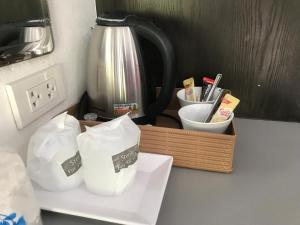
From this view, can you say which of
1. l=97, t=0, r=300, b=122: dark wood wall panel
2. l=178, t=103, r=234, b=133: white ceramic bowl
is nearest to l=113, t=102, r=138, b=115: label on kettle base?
l=178, t=103, r=234, b=133: white ceramic bowl

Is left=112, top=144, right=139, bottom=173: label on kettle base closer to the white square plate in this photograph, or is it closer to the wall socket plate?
the white square plate

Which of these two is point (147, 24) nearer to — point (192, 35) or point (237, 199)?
point (192, 35)

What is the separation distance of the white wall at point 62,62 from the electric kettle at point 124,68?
0.06 metres

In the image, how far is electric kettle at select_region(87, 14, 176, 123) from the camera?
0.57 meters

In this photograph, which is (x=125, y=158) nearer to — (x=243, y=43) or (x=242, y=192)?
(x=242, y=192)

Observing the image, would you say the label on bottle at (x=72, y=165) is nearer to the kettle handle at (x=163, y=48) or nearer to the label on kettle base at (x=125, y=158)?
the label on kettle base at (x=125, y=158)

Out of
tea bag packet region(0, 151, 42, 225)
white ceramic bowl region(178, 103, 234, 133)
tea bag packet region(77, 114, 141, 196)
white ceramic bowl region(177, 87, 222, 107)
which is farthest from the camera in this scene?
white ceramic bowl region(177, 87, 222, 107)

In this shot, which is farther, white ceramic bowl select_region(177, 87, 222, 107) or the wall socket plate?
white ceramic bowl select_region(177, 87, 222, 107)

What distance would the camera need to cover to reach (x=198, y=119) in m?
0.60

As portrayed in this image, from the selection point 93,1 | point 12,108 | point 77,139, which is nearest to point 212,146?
point 77,139

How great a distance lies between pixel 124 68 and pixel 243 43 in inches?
13.3

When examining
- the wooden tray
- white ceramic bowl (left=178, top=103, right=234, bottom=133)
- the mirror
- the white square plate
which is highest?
the mirror

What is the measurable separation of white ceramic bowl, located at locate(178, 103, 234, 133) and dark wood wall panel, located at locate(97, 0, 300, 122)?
0.57 ft

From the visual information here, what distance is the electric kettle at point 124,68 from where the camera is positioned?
57 cm
